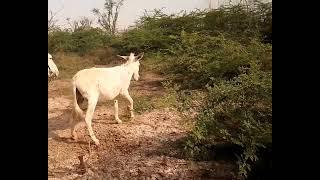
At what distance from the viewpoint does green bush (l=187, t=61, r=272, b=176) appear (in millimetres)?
2000

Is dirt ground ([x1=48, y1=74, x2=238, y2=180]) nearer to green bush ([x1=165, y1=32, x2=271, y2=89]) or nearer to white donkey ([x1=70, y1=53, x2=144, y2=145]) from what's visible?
white donkey ([x1=70, y1=53, x2=144, y2=145])

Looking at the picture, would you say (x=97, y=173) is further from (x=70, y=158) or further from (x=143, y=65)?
(x=143, y=65)

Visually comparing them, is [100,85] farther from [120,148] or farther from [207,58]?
[207,58]

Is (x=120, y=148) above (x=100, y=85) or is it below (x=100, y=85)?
below

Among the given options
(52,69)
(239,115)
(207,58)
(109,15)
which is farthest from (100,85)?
(239,115)

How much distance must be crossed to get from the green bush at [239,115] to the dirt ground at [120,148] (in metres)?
0.10

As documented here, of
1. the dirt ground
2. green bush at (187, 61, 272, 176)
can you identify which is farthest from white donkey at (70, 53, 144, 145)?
green bush at (187, 61, 272, 176)

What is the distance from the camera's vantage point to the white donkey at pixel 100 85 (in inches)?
79.0

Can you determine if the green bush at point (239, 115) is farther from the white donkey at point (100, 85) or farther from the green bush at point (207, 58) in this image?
the white donkey at point (100, 85)

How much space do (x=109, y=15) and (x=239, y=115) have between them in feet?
2.88

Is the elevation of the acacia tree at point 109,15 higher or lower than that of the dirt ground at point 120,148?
higher

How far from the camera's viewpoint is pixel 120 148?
2.02 metres

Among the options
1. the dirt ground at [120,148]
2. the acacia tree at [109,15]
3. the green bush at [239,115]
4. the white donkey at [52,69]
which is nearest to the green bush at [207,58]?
the green bush at [239,115]
